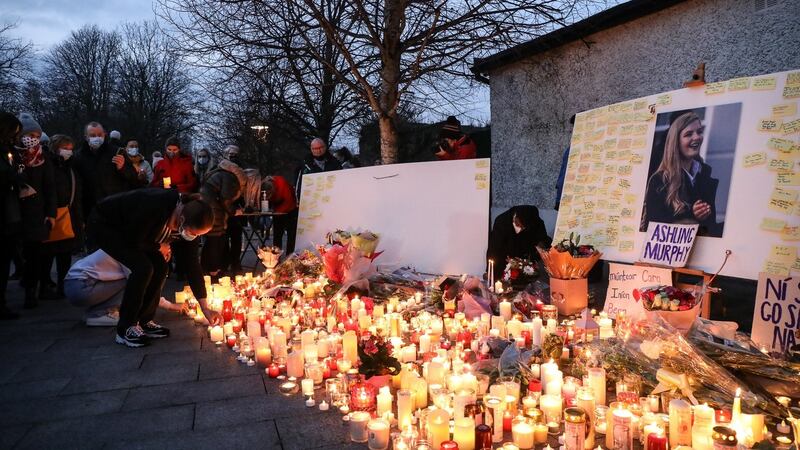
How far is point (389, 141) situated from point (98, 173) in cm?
427

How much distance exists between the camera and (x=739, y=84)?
4188 millimetres

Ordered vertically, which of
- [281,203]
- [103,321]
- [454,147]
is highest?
[454,147]

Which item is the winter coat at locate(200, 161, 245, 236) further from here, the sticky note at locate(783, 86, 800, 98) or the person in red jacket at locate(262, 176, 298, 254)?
the sticky note at locate(783, 86, 800, 98)

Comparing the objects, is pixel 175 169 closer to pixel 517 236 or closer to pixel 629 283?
pixel 517 236

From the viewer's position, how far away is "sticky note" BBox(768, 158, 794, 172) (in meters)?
3.82

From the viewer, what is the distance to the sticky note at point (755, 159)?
397 cm

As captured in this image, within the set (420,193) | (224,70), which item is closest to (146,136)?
(224,70)

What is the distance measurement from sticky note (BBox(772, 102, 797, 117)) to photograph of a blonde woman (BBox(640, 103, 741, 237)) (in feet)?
0.81

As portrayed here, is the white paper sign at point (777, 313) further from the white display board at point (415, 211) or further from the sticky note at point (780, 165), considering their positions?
the white display board at point (415, 211)

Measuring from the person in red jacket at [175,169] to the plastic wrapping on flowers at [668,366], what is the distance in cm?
630

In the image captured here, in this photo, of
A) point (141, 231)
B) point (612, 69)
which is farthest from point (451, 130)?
point (141, 231)

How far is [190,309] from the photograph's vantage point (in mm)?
5500

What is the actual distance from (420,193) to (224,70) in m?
4.87

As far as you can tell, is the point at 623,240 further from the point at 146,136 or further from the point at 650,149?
the point at 146,136
